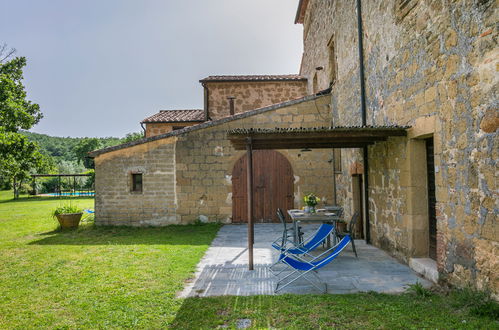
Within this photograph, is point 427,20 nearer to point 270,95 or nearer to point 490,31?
point 490,31

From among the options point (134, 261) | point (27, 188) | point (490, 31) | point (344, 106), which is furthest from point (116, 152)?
point (27, 188)

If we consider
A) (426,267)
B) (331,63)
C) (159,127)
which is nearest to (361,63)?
(331,63)

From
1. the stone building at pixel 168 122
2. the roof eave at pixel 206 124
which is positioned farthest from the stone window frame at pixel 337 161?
the stone building at pixel 168 122

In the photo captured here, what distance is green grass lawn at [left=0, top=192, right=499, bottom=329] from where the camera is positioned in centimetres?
340

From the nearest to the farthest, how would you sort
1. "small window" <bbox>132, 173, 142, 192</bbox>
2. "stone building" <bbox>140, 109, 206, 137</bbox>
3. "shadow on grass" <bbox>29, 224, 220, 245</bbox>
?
"shadow on grass" <bbox>29, 224, 220, 245</bbox>
"small window" <bbox>132, 173, 142, 192</bbox>
"stone building" <bbox>140, 109, 206, 137</bbox>

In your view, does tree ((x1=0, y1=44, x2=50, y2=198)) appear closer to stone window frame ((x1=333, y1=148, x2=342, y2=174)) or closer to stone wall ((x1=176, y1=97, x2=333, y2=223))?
stone wall ((x1=176, y1=97, x2=333, y2=223))

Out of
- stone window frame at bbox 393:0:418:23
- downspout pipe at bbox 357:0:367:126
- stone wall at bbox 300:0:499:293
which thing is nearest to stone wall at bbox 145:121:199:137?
downspout pipe at bbox 357:0:367:126

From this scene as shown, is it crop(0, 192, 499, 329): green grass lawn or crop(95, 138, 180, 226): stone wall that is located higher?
crop(95, 138, 180, 226): stone wall

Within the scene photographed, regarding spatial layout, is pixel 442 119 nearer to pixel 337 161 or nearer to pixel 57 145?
pixel 337 161

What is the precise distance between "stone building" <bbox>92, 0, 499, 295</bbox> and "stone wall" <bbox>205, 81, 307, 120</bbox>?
2.46m

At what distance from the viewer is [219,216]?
10.3 m

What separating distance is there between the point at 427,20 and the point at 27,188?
3584 centimetres

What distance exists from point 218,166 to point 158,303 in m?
6.56

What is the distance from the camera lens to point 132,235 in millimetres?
8805
